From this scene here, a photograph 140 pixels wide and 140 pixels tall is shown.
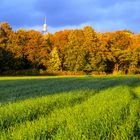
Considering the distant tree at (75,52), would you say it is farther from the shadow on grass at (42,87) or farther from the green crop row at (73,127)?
the green crop row at (73,127)

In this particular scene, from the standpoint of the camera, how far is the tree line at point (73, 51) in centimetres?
10675

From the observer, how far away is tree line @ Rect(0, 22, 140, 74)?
107 m

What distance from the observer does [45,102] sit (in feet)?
57.5

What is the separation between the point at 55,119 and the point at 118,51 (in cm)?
10180

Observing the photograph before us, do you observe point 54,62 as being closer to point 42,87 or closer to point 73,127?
point 42,87

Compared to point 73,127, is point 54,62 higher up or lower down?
higher up

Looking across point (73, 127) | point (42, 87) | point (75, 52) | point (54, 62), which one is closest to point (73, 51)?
point (75, 52)

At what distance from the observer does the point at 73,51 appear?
11025cm

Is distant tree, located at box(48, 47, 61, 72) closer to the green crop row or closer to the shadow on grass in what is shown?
the shadow on grass

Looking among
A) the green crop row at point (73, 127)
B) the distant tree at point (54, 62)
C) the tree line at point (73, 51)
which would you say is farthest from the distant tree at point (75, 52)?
the green crop row at point (73, 127)

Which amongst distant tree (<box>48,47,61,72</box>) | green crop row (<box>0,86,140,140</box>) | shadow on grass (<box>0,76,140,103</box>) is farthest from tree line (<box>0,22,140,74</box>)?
green crop row (<box>0,86,140,140</box>)

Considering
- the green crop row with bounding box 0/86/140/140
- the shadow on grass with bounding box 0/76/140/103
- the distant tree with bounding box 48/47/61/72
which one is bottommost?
the shadow on grass with bounding box 0/76/140/103

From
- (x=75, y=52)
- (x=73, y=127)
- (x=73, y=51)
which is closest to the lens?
(x=73, y=127)

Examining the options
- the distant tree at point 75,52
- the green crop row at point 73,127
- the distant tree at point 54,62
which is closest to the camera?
the green crop row at point 73,127
